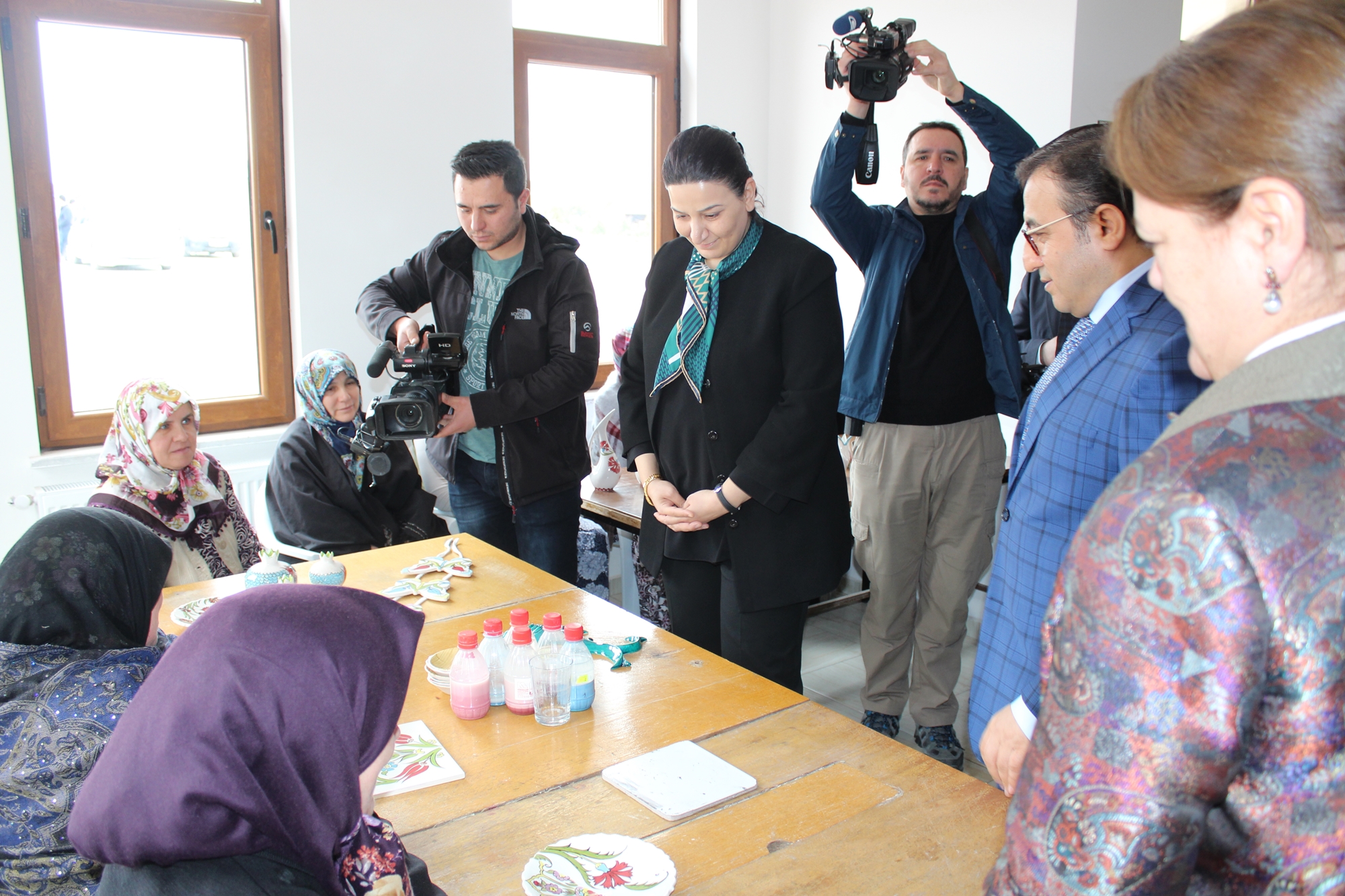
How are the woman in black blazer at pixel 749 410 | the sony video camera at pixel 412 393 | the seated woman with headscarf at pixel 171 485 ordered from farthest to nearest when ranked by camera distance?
the seated woman with headscarf at pixel 171 485
the sony video camera at pixel 412 393
the woman in black blazer at pixel 749 410

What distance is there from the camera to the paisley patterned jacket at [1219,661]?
0.54 meters

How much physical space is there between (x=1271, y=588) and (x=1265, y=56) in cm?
32

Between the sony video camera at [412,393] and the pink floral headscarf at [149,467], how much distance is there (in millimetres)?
644

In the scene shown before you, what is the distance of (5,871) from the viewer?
123 centimetres

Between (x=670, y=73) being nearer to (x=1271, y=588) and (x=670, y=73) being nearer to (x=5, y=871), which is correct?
(x=5, y=871)

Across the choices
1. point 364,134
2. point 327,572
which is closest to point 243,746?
point 327,572

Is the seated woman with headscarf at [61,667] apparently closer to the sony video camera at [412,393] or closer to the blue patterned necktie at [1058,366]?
the sony video camera at [412,393]

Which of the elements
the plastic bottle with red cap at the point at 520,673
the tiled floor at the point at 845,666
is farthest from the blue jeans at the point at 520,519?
the plastic bottle with red cap at the point at 520,673

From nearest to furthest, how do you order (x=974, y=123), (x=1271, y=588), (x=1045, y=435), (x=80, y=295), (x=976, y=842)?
(x=1271, y=588) → (x=976, y=842) → (x=1045, y=435) → (x=974, y=123) → (x=80, y=295)

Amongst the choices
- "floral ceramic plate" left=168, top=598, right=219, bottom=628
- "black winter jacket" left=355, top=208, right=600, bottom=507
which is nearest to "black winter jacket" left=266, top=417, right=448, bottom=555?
"black winter jacket" left=355, top=208, right=600, bottom=507

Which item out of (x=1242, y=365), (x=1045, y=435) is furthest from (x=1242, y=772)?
(x=1045, y=435)

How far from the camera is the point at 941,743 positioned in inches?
104

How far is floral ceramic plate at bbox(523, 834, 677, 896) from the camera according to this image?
1.12 m

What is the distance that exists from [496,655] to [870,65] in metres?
1.69
